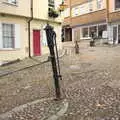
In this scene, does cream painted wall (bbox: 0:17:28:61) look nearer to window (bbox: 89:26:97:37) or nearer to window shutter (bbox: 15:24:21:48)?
window shutter (bbox: 15:24:21:48)

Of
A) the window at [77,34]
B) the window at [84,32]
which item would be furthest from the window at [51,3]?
the window at [77,34]

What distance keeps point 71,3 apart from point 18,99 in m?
35.8

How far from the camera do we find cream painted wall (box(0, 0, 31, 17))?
65.1ft

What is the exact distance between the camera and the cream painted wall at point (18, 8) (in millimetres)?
19828

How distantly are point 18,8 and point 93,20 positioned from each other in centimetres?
1728

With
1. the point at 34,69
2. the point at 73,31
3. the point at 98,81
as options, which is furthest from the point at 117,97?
the point at 73,31

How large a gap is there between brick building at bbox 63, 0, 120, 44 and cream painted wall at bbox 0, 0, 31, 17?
526 inches

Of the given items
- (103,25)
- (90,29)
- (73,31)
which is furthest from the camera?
(73,31)

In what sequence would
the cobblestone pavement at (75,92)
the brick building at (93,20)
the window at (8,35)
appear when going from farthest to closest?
the brick building at (93,20), the window at (8,35), the cobblestone pavement at (75,92)

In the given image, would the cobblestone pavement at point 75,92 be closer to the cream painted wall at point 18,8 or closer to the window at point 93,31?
the cream painted wall at point 18,8

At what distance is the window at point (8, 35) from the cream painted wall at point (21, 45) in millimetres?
322

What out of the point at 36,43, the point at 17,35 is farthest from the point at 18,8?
the point at 36,43

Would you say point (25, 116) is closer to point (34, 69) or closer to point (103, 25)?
point (34, 69)

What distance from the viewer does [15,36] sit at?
21000 millimetres
